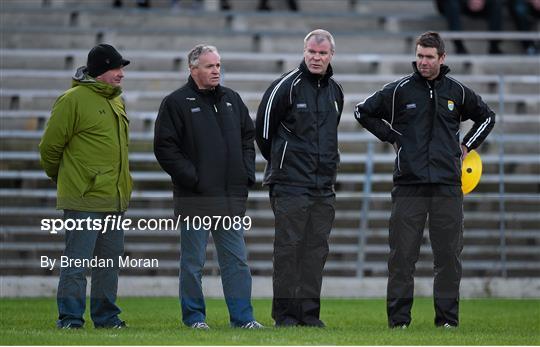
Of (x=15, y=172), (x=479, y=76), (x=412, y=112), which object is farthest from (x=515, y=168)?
(x=412, y=112)

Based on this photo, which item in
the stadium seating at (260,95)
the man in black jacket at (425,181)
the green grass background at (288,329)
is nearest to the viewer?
the green grass background at (288,329)

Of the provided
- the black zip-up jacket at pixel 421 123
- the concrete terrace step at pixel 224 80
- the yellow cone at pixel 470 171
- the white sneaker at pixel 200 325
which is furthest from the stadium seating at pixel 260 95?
the white sneaker at pixel 200 325

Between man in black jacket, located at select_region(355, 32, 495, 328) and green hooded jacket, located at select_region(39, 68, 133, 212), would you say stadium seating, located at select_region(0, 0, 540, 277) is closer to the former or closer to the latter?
man in black jacket, located at select_region(355, 32, 495, 328)

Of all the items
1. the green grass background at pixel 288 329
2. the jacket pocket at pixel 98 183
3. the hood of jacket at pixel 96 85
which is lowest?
the green grass background at pixel 288 329

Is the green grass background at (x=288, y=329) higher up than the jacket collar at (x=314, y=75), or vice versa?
the jacket collar at (x=314, y=75)

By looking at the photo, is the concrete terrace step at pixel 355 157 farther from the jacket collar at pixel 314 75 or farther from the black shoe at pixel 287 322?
the black shoe at pixel 287 322

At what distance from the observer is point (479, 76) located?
17266 millimetres

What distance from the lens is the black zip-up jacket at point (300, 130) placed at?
31.0 feet

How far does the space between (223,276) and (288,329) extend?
0.60 m

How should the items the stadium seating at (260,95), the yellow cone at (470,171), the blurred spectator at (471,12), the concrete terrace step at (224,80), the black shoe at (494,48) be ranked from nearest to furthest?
the yellow cone at (470,171), the stadium seating at (260,95), the concrete terrace step at (224,80), the blurred spectator at (471,12), the black shoe at (494,48)

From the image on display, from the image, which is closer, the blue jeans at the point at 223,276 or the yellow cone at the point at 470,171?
the blue jeans at the point at 223,276

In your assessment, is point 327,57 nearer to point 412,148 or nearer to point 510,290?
point 412,148

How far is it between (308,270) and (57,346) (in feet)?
7.49

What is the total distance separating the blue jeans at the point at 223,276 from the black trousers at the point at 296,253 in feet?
0.88
